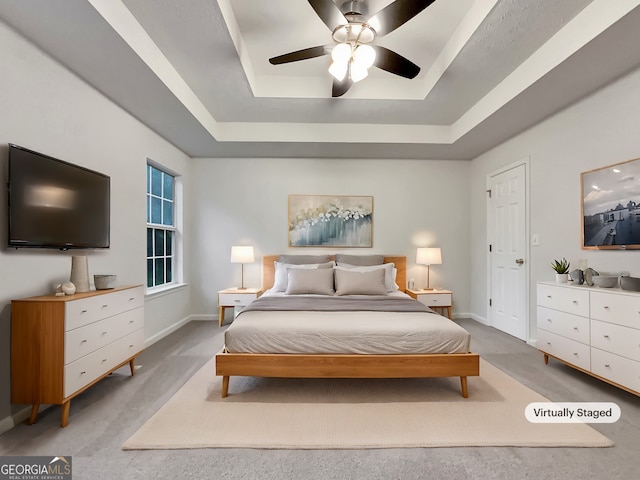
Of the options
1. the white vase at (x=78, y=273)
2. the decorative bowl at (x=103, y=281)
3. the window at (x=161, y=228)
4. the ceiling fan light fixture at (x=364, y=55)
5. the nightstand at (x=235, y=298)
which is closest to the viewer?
the ceiling fan light fixture at (x=364, y=55)

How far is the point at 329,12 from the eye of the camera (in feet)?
6.47

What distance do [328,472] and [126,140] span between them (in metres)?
3.34

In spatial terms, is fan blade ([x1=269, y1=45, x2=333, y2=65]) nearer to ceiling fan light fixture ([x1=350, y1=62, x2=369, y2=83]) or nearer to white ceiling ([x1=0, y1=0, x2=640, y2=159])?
ceiling fan light fixture ([x1=350, y1=62, x2=369, y2=83])

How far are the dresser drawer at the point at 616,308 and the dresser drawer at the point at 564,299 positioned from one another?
80 mm

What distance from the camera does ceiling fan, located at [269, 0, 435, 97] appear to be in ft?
6.49

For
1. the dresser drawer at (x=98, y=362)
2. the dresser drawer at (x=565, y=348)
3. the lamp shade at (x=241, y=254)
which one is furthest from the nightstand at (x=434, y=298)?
the dresser drawer at (x=98, y=362)

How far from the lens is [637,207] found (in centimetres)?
241

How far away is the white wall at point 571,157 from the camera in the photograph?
2520mm

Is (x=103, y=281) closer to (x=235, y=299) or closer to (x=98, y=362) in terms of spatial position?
(x=98, y=362)

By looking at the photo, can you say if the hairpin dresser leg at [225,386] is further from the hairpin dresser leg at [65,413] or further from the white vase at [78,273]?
the white vase at [78,273]

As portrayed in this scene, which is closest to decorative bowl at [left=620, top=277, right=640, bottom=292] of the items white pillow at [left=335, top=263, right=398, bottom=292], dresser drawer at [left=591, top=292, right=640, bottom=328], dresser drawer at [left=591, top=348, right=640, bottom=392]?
dresser drawer at [left=591, top=292, right=640, bottom=328]

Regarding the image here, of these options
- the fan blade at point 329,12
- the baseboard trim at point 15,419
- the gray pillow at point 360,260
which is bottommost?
the baseboard trim at point 15,419

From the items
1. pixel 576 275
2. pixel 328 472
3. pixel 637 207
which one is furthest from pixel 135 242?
pixel 637 207

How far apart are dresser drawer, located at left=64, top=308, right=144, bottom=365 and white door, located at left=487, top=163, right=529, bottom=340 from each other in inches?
161
